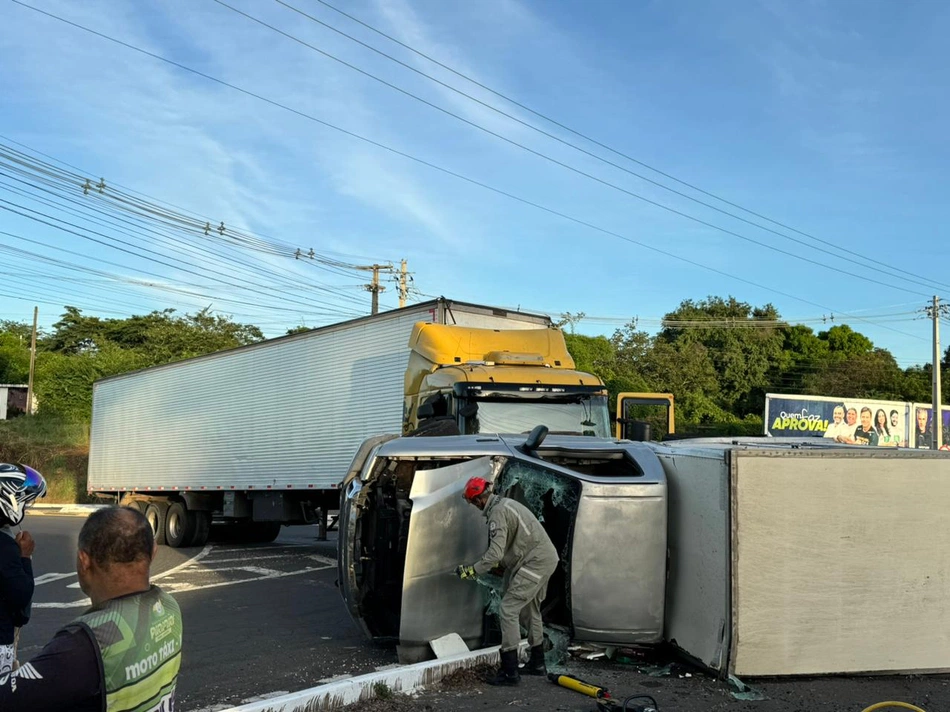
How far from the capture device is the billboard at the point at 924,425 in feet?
117

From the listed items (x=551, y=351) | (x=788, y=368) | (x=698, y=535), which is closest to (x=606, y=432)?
(x=551, y=351)

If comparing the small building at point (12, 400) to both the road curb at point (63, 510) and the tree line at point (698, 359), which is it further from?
the road curb at point (63, 510)

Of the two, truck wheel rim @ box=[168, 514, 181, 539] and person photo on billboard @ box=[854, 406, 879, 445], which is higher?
person photo on billboard @ box=[854, 406, 879, 445]

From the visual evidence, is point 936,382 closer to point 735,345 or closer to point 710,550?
point 735,345

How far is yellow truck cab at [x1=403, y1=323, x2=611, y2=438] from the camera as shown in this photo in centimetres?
1023

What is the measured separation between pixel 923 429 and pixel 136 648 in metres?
39.5

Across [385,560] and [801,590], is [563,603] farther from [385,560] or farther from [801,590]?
[801,590]

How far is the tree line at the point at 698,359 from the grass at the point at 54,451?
9.64 feet

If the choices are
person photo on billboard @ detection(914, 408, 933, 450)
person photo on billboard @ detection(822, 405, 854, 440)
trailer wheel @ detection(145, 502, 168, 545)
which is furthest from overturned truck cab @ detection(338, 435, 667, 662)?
person photo on billboard @ detection(914, 408, 933, 450)

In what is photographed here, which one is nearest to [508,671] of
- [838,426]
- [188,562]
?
[188,562]

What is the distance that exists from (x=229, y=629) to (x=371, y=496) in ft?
7.80

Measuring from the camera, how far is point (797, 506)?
5.93 meters

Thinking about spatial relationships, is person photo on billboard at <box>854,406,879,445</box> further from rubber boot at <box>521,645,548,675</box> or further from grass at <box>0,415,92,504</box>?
rubber boot at <box>521,645,548,675</box>

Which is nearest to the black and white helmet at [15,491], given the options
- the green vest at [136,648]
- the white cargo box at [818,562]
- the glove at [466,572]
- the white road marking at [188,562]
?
the green vest at [136,648]
